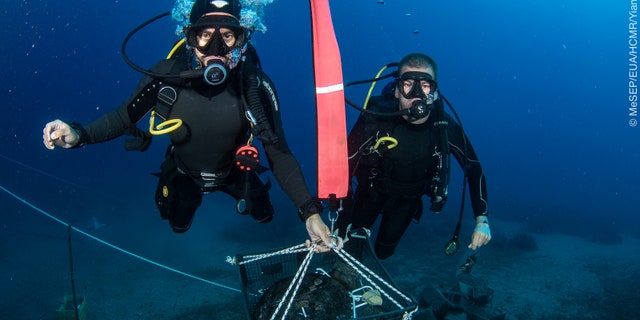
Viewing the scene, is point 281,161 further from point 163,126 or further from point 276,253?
point 163,126

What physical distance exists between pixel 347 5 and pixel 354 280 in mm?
105819

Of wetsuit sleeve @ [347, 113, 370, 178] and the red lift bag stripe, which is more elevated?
the red lift bag stripe

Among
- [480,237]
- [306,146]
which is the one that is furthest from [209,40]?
[306,146]

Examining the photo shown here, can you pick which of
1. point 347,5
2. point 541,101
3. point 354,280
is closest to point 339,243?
point 354,280

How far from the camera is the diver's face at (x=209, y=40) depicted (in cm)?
321

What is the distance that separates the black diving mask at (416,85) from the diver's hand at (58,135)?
140 inches

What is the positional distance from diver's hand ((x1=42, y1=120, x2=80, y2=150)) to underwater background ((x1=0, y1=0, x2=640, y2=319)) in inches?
200

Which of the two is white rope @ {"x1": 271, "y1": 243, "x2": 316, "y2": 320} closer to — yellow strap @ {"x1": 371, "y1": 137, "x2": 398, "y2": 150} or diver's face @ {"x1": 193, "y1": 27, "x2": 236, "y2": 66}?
diver's face @ {"x1": 193, "y1": 27, "x2": 236, "y2": 66}

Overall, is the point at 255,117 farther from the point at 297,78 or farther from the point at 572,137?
the point at 297,78

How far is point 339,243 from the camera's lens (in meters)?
2.80

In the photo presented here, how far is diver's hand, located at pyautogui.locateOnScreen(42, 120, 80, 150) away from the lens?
8.95ft

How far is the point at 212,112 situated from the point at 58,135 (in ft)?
4.24

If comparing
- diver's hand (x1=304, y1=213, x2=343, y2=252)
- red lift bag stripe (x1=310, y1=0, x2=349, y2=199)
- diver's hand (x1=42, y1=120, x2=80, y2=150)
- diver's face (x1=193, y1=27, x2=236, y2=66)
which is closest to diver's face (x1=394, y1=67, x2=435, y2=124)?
→ red lift bag stripe (x1=310, y1=0, x2=349, y2=199)

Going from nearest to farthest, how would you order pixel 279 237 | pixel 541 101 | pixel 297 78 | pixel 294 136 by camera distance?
pixel 279 237
pixel 294 136
pixel 297 78
pixel 541 101
